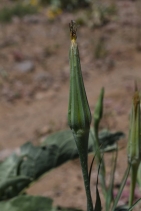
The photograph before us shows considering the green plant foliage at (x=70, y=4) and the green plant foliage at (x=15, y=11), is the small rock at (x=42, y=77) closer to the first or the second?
the green plant foliage at (x=15, y=11)

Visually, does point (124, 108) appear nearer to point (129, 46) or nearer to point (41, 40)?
point (129, 46)

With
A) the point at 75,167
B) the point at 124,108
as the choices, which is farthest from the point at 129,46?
the point at 75,167

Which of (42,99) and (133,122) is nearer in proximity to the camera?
(133,122)

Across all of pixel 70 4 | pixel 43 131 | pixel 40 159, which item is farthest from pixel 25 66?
pixel 40 159

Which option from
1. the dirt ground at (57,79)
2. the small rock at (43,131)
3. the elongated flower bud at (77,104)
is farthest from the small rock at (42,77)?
the elongated flower bud at (77,104)

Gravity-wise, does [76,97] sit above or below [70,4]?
above

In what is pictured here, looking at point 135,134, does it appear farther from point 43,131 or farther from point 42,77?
point 42,77
